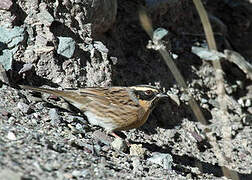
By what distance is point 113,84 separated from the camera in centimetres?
698

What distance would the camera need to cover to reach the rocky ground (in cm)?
490

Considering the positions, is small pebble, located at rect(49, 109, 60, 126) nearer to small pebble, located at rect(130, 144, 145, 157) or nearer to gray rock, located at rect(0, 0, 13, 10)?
small pebble, located at rect(130, 144, 145, 157)

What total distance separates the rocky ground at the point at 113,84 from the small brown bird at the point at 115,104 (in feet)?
0.56

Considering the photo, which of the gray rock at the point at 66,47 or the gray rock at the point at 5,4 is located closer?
the gray rock at the point at 5,4

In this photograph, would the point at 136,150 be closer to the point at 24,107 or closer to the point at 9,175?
the point at 24,107

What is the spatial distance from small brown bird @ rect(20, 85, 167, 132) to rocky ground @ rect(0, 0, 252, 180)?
0.17 meters

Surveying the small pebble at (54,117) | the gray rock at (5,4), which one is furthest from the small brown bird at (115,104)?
the gray rock at (5,4)

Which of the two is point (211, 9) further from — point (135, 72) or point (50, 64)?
point (50, 64)

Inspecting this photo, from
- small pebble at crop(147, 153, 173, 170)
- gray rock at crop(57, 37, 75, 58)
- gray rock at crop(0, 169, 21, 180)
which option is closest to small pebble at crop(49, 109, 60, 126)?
gray rock at crop(57, 37, 75, 58)

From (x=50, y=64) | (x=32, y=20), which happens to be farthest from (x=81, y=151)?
(x=32, y=20)

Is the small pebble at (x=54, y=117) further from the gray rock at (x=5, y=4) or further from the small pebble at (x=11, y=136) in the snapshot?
the gray rock at (x=5, y=4)

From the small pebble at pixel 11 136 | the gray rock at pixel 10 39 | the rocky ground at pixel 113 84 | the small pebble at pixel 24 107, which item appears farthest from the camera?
the gray rock at pixel 10 39

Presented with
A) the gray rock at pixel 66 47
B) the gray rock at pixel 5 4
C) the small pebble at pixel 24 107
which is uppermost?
the gray rock at pixel 5 4

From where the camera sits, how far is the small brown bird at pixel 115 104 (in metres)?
6.16
